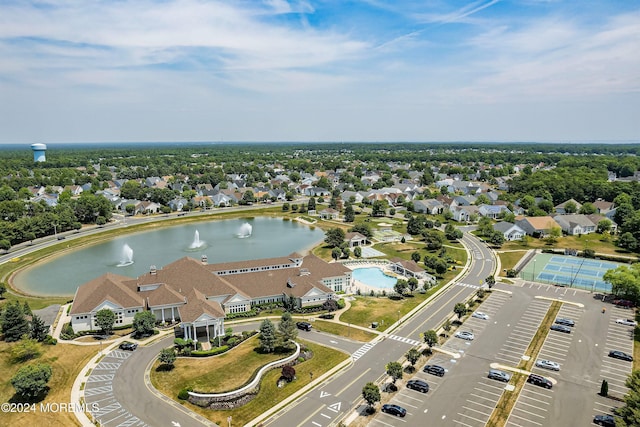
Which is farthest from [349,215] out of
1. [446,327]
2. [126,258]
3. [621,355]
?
[621,355]

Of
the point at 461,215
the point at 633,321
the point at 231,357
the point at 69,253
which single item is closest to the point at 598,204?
the point at 461,215

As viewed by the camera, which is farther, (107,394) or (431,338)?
(431,338)

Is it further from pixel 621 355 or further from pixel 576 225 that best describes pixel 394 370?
pixel 576 225

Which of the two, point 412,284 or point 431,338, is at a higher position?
point 431,338

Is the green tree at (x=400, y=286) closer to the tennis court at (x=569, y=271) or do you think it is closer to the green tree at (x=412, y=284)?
the green tree at (x=412, y=284)

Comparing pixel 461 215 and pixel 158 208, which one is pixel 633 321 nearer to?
pixel 461 215

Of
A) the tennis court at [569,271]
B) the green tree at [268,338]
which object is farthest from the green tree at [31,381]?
the tennis court at [569,271]

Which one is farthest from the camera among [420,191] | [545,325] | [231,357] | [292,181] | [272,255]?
[292,181]
